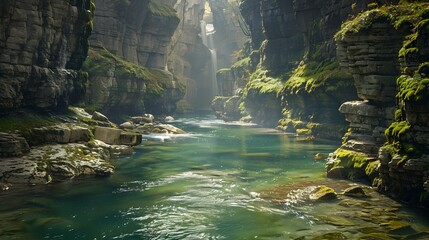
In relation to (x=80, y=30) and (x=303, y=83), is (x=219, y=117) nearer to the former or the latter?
(x=303, y=83)

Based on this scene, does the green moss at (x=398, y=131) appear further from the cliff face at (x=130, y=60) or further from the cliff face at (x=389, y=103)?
the cliff face at (x=130, y=60)

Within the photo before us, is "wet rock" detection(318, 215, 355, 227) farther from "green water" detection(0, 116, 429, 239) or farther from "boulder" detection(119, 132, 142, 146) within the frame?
"boulder" detection(119, 132, 142, 146)

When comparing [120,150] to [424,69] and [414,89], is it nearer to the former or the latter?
[414,89]

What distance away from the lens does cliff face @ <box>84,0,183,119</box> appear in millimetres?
67250

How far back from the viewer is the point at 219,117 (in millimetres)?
119000

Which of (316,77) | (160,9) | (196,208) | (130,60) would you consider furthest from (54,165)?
(160,9)

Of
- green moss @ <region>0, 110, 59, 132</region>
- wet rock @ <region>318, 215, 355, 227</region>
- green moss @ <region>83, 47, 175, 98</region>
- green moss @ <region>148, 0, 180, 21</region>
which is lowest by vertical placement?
wet rock @ <region>318, 215, 355, 227</region>

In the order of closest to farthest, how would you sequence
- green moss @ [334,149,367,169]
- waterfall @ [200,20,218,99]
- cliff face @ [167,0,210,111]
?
green moss @ [334,149,367,169]
cliff face @ [167,0,210,111]
waterfall @ [200,20,218,99]

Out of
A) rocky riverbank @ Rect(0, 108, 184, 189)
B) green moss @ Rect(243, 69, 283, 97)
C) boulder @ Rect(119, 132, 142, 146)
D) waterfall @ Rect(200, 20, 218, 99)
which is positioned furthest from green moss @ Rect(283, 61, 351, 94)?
waterfall @ Rect(200, 20, 218, 99)

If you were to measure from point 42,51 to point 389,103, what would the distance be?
3439 cm

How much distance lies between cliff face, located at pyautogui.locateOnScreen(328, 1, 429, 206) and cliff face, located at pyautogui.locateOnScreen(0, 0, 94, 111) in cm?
2983

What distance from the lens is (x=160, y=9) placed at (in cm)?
10456

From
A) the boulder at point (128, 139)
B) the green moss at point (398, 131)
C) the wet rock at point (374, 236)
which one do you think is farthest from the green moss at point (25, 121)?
the green moss at point (398, 131)

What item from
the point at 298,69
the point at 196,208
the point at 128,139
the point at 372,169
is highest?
the point at 298,69
